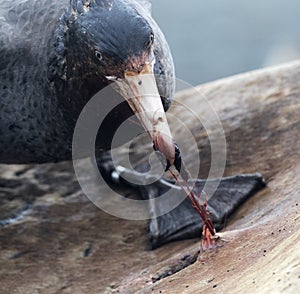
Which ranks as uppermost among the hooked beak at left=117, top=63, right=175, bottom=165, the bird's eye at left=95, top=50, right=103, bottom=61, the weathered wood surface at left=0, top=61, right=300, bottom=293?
the bird's eye at left=95, top=50, right=103, bottom=61

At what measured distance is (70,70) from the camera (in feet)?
11.6

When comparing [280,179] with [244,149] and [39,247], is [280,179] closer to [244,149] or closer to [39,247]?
[244,149]

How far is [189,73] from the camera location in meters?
10.3

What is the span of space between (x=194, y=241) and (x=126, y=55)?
1041 millimetres

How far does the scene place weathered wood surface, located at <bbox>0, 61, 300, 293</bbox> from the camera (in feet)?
8.63

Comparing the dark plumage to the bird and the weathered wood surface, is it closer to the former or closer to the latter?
the bird

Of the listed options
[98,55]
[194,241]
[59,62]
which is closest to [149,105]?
[98,55]

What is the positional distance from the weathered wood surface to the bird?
0.95ft

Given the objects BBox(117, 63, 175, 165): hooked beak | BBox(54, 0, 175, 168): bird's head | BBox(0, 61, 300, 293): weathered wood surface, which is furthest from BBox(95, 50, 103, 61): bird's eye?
BBox(0, 61, 300, 293): weathered wood surface

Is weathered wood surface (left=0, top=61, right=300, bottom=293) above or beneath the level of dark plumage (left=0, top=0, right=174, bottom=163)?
beneath

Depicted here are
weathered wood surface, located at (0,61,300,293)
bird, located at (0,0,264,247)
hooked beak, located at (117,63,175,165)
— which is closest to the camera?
weathered wood surface, located at (0,61,300,293)

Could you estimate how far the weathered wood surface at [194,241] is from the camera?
8.63 feet

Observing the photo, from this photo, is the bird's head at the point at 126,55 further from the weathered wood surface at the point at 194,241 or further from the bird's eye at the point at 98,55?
the weathered wood surface at the point at 194,241

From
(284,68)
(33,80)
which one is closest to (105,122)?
(33,80)
